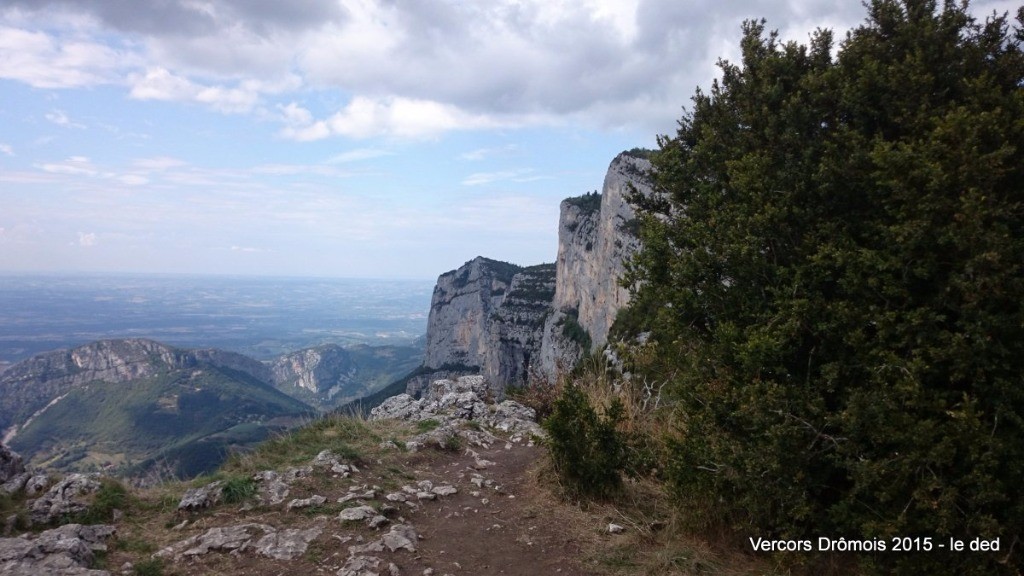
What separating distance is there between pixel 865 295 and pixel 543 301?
278 feet

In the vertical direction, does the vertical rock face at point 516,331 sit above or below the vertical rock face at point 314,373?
above

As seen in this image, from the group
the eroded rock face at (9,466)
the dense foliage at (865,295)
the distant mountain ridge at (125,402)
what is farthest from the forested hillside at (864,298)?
the distant mountain ridge at (125,402)

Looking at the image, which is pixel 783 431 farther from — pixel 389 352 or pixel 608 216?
pixel 389 352

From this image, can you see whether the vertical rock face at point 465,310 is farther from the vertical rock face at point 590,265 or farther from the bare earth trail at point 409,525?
the bare earth trail at point 409,525

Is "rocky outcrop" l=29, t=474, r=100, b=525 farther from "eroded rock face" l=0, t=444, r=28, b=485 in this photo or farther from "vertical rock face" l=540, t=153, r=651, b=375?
"vertical rock face" l=540, t=153, r=651, b=375

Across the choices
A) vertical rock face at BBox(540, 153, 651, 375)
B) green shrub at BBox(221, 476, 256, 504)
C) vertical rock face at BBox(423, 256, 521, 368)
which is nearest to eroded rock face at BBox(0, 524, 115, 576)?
green shrub at BBox(221, 476, 256, 504)

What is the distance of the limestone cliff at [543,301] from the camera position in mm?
62594

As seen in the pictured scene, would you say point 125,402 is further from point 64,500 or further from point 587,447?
point 587,447

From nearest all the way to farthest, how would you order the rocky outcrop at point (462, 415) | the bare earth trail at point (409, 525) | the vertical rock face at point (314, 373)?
1. the bare earth trail at point (409, 525)
2. the rocky outcrop at point (462, 415)
3. the vertical rock face at point (314, 373)

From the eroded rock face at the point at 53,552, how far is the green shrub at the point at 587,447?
4577mm

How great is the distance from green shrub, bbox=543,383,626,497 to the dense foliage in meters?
1.32

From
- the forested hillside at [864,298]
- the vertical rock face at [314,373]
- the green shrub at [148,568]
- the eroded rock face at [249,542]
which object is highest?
the forested hillside at [864,298]

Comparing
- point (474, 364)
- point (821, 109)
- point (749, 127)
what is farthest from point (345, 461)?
point (474, 364)

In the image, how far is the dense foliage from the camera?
345 centimetres
